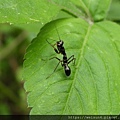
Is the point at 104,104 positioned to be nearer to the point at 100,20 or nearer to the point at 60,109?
the point at 60,109

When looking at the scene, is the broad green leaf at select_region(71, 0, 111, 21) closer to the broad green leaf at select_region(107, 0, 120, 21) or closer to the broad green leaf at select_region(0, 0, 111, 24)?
the broad green leaf at select_region(0, 0, 111, 24)

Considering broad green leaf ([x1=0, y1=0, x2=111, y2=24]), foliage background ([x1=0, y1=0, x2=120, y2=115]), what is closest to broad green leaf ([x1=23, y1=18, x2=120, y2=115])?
broad green leaf ([x1=0, y1=0, x2=111, y2=24])

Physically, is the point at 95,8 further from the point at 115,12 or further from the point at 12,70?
the point at 12,70

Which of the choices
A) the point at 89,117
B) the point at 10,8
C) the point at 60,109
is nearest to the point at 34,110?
the point at 60,109

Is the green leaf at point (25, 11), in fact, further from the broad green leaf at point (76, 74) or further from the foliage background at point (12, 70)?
the foliage background at point (12, 70)

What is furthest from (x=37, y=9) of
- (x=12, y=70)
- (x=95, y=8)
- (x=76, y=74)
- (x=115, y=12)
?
(x=12, y=70)

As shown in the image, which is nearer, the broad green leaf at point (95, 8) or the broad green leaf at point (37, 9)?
the broad green leaf at point (37, 9)

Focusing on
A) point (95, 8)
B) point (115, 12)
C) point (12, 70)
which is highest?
point (95, 8)

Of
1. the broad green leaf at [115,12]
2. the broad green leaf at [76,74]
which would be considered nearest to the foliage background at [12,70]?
the broad green leaf at [115,12]

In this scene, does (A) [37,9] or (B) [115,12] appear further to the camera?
(B) [115,12]
